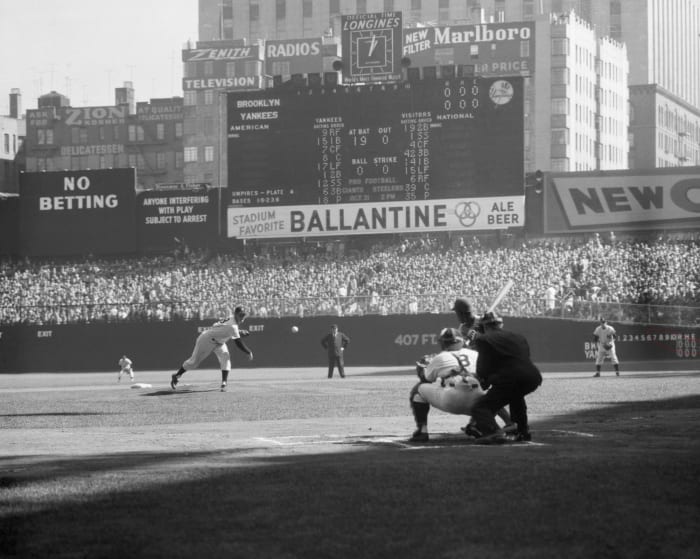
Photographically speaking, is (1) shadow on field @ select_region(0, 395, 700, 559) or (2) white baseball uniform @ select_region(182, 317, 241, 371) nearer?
(1) shadow on field @ select_region(0, 395, 700, 559)

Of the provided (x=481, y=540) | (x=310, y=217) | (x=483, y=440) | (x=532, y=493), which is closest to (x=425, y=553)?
(x=481, y=540)

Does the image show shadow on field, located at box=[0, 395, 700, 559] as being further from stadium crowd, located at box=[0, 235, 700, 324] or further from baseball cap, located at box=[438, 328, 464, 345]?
stadium crowd, located at box=[0, 235, 700, 324]

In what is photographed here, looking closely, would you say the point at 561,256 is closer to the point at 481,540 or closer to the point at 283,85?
the point at 283,85

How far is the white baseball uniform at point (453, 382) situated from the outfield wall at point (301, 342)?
33066mm

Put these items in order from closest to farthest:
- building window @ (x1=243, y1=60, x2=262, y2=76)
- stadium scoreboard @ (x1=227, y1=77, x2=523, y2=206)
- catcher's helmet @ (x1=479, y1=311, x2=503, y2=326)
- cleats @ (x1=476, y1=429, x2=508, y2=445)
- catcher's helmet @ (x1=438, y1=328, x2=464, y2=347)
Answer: cleats @ (x1=476, y1=429, x2=508, y2=445)
catcher's helmet @ (x1=479, y1=311, x2=503, y2=326)
catcher's helmet @ (x1=438, y1=328, x2=464, y2=347)
stadium scoreboard @ (x1=227, y1=77, x2=523, y2=206)
building window @ (x1=243, y1=60, x2=262, y2=76)

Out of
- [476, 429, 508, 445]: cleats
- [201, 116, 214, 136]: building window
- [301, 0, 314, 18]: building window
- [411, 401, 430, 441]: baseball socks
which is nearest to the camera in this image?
[476, 429, 508, 445]: cleats

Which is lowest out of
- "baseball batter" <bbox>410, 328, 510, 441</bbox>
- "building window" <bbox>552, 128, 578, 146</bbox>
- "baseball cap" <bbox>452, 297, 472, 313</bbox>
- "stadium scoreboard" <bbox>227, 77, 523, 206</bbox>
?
"baseball batter" <bbox>410, 328, 510, 441</bbox>

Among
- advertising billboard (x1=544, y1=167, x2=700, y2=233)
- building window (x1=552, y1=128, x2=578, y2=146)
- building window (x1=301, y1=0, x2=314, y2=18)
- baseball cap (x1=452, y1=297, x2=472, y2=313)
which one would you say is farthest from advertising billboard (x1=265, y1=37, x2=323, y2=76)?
baseball cap (x1=452, y1=297, x2=472, y2=313)

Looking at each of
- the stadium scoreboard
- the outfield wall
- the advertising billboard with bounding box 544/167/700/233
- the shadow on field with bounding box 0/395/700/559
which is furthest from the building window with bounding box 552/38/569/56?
the shadow on field with bounding box 0/395/700/559

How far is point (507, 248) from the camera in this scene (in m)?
53.2

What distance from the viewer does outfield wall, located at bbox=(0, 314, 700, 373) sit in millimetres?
46094

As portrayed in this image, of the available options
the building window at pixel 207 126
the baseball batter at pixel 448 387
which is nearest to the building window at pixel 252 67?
the building window at pixel 207 126

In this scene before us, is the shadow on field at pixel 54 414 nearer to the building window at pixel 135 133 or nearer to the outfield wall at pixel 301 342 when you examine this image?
the outfield wall at pixel 301 342

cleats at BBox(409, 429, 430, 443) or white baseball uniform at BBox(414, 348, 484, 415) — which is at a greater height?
white baseball uniform at BBox(414, 348, 484, 415)
